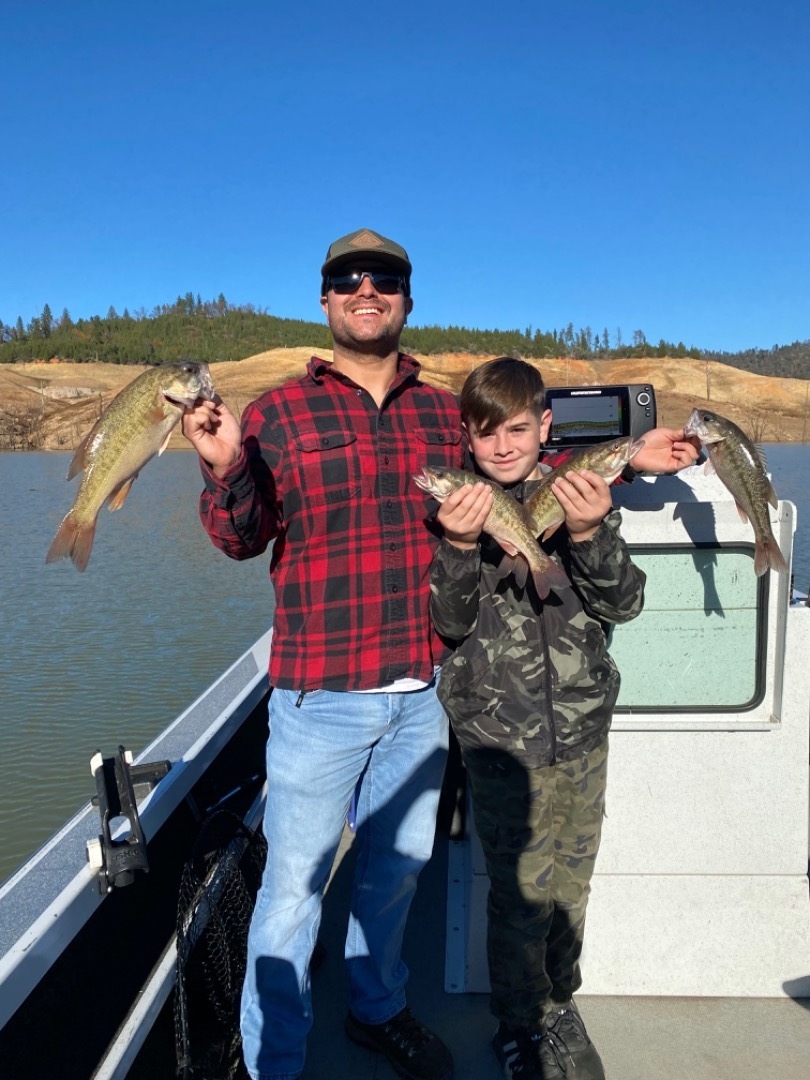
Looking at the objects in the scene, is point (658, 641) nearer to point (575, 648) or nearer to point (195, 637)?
point (575, 648)

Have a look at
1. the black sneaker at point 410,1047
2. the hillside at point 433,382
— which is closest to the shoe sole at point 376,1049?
the black sneaker at point 410,1047

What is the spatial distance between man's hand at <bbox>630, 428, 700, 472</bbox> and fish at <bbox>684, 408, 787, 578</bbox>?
0.04 m

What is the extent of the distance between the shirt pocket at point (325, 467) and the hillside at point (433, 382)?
4152 cm

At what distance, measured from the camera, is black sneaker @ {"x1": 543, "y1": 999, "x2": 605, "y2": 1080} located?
8.52 ft

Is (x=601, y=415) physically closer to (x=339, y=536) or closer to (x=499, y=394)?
(x=499, y=394)

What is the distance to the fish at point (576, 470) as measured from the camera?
2363 mm

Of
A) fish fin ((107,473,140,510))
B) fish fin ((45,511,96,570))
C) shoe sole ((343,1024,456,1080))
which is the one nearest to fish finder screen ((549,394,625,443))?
fish fin ((107,473,140,510))

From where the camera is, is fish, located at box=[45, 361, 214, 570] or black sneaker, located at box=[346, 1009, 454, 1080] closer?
fish, located at box=[45, 361, 214, 570]

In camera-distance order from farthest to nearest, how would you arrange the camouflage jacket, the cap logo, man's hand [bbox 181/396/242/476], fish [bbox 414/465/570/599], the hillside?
1. the hillside
2. the cap logo
3. the camouflage jacket
4. fish [bbox 414/465/570/599]
5. man's hand [bbox 181/396/242/476]

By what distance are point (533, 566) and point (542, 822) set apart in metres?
0.80

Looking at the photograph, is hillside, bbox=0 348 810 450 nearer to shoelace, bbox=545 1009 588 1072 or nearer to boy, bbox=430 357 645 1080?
boy, bbox=430 357 645 1080

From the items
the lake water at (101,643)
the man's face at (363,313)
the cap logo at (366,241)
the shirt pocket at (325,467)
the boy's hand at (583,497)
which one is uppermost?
the cap logo at (366,241)

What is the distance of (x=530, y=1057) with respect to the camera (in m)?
2.60

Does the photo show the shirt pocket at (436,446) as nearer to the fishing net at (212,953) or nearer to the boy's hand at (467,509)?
the boy's hand at (467,509)
